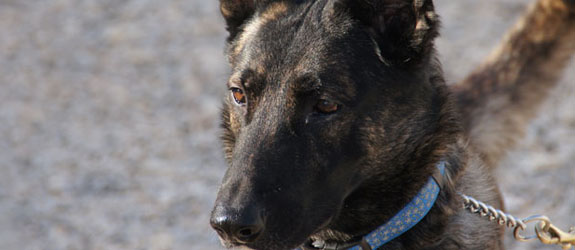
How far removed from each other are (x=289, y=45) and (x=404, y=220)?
87 cm

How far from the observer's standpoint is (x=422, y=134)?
3.06 m

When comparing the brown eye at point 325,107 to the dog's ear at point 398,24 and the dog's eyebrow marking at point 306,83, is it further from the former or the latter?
the dog's ear at point 398,24

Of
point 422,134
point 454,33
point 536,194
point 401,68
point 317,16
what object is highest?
point 454,33

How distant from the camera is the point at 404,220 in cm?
303

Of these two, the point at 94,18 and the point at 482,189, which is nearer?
the point at 482,189

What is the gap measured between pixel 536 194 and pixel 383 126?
2.67 metres

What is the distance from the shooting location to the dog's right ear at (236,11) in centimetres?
341

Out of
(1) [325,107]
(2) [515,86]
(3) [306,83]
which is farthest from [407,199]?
(2) [515,86]

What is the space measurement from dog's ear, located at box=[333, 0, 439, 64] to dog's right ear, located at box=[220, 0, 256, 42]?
524mm

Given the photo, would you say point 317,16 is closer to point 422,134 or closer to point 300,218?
point 422,134

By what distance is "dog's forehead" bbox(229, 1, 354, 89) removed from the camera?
2.91 metres

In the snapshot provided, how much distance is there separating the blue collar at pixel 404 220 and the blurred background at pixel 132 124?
1.99m

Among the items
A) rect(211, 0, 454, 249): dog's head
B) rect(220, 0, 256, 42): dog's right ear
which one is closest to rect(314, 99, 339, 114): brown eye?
rect(211, 0, 454, 249): dog's head

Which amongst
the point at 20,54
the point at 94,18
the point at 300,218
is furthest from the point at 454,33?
the point at 300,218
